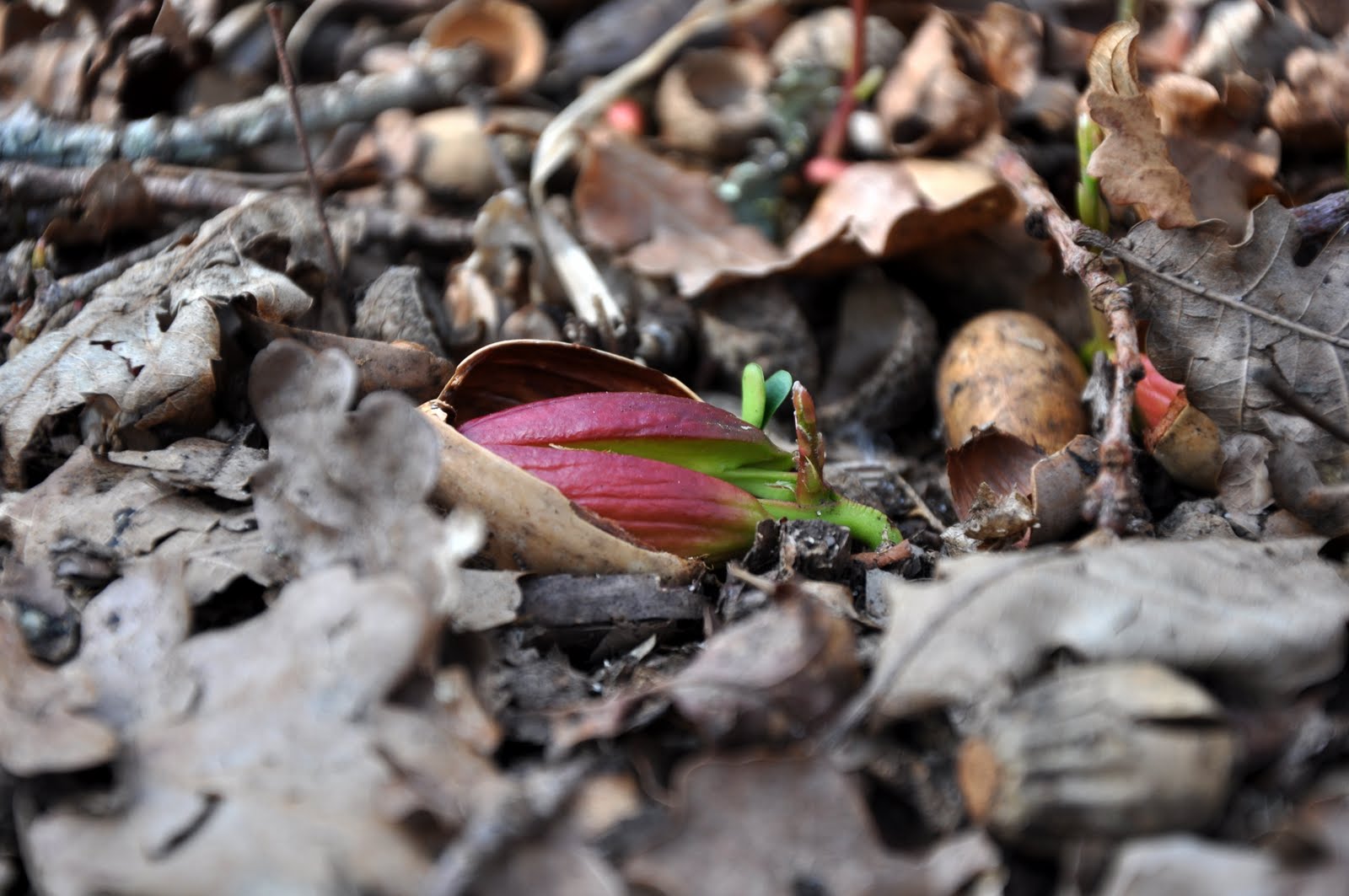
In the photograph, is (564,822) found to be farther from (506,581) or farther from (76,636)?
(76,636)

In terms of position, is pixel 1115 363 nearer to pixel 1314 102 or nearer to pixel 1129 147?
pixel 1129 147

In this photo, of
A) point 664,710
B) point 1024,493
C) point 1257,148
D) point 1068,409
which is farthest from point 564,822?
point 1257,148

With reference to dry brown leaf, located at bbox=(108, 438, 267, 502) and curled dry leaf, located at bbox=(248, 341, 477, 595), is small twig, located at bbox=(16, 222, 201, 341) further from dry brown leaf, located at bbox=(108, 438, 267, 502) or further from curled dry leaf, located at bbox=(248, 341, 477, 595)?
curled dry leaf, located at bbox=(248, 341, 477, 595)

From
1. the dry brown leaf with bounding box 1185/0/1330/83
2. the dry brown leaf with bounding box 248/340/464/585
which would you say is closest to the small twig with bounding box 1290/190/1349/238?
the dry brown leaf with bounding box 1185/0/1330/83

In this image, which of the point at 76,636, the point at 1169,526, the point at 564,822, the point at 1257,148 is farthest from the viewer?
the point at 1257,148

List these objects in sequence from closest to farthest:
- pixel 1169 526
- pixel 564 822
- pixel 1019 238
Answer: pixel 564 822 → pixel 1169 526 → pixel 1019 238

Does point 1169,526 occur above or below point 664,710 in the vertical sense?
below

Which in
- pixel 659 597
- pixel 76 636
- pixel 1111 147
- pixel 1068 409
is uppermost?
pixel 1111 147

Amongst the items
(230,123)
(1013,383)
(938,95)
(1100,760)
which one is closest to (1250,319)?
(1013,383)
